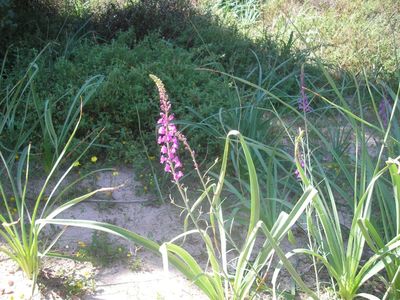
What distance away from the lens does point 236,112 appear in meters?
3.93

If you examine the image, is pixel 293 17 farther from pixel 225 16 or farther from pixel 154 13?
pixel 154 13

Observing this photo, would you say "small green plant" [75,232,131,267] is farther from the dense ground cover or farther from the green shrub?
the green shrub

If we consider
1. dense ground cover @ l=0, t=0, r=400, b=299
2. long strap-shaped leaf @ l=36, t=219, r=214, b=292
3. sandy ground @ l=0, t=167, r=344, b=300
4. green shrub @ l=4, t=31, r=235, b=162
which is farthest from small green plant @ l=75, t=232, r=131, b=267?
green shrub @ l=4, t=31, r=235, b=162

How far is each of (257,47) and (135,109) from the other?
71.9 inches

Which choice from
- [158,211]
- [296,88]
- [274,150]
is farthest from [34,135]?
[296,88]

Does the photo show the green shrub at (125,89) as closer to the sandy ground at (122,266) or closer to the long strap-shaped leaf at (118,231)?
the sandy ground at (122,266)

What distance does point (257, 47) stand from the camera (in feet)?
18.7

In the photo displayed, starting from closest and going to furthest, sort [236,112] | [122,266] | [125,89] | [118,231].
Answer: [118,231], [122,266], [236,112], [125,89]

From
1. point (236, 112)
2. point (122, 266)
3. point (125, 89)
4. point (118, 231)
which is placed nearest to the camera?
point (118, 231)

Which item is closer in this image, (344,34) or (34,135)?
(34,135)

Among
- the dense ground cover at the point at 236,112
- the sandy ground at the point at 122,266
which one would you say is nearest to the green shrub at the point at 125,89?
the dense ground cover at the point at 236,112

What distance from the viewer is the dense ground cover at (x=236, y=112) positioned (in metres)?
2.71

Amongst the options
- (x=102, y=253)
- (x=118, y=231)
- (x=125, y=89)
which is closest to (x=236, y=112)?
(x=125, y=89)

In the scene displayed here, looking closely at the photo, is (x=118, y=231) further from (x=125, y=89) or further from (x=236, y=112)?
(x=125, y=89)
